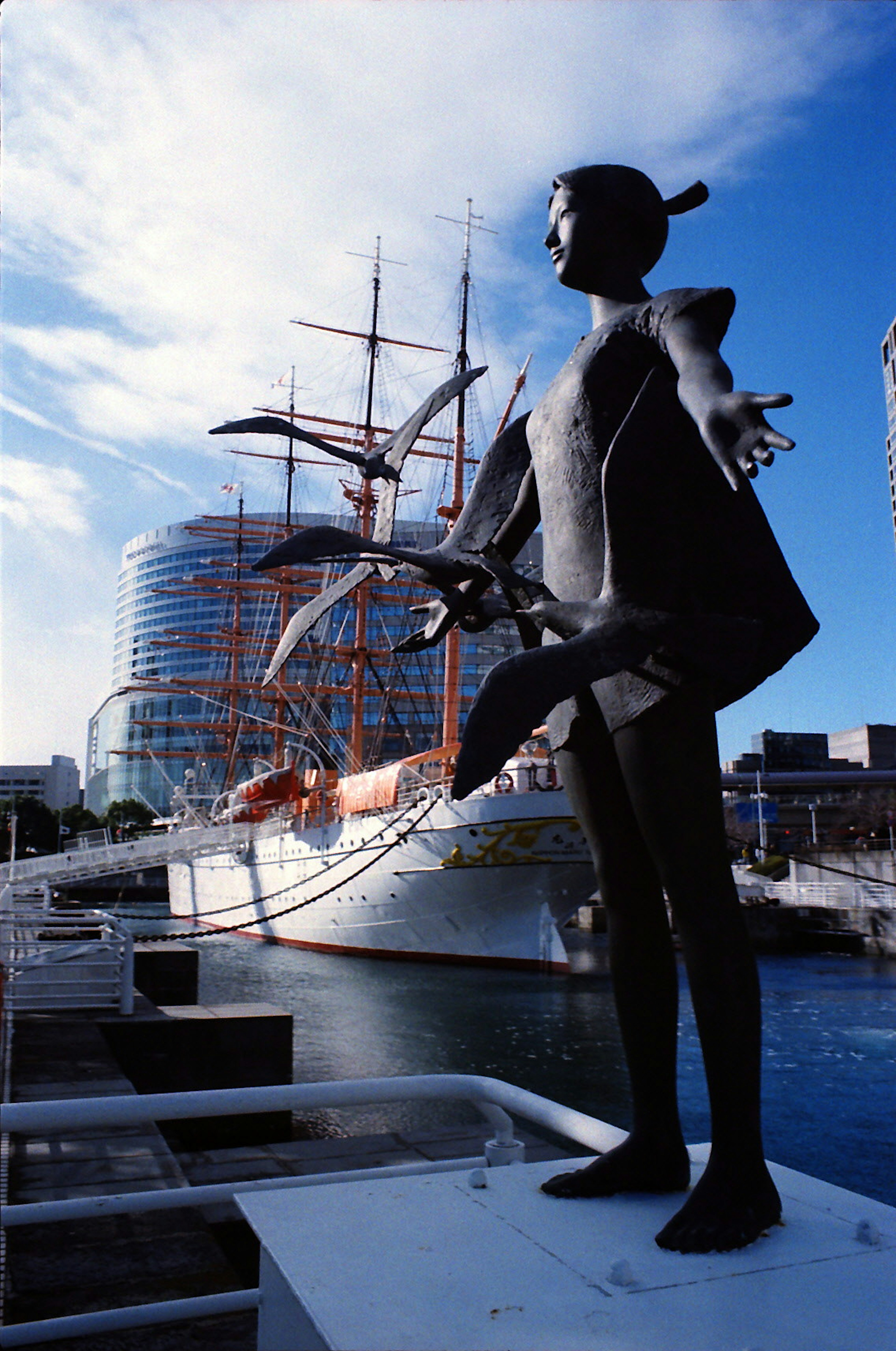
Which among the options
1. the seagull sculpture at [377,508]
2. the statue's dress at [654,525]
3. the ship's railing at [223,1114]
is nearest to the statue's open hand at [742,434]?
the statue's dress at [654,525]

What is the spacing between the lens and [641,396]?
2.17 m

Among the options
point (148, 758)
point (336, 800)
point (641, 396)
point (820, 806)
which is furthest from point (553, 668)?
point (148, 758)

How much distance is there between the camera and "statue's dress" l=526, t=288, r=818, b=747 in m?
2.12

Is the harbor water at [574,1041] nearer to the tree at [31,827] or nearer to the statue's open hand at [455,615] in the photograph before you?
the statue's open hand at [455,615]

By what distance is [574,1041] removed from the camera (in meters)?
13.6

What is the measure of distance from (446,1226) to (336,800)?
26463 mm

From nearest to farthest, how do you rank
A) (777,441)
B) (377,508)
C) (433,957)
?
(777,441) → (377,508) → (433,957)

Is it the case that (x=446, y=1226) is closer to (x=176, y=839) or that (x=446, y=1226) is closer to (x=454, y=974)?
(x=454, y=974)

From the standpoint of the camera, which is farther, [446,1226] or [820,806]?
[820,806]

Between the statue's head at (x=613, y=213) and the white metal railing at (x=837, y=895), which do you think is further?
the white metal railing at (x=837, y=895)

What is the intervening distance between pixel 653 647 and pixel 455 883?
67.2ft

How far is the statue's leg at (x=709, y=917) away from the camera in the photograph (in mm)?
2076

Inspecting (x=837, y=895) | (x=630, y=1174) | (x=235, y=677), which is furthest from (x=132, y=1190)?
(x=235, y=677)

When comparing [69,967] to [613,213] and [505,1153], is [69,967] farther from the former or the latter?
[613,213]
